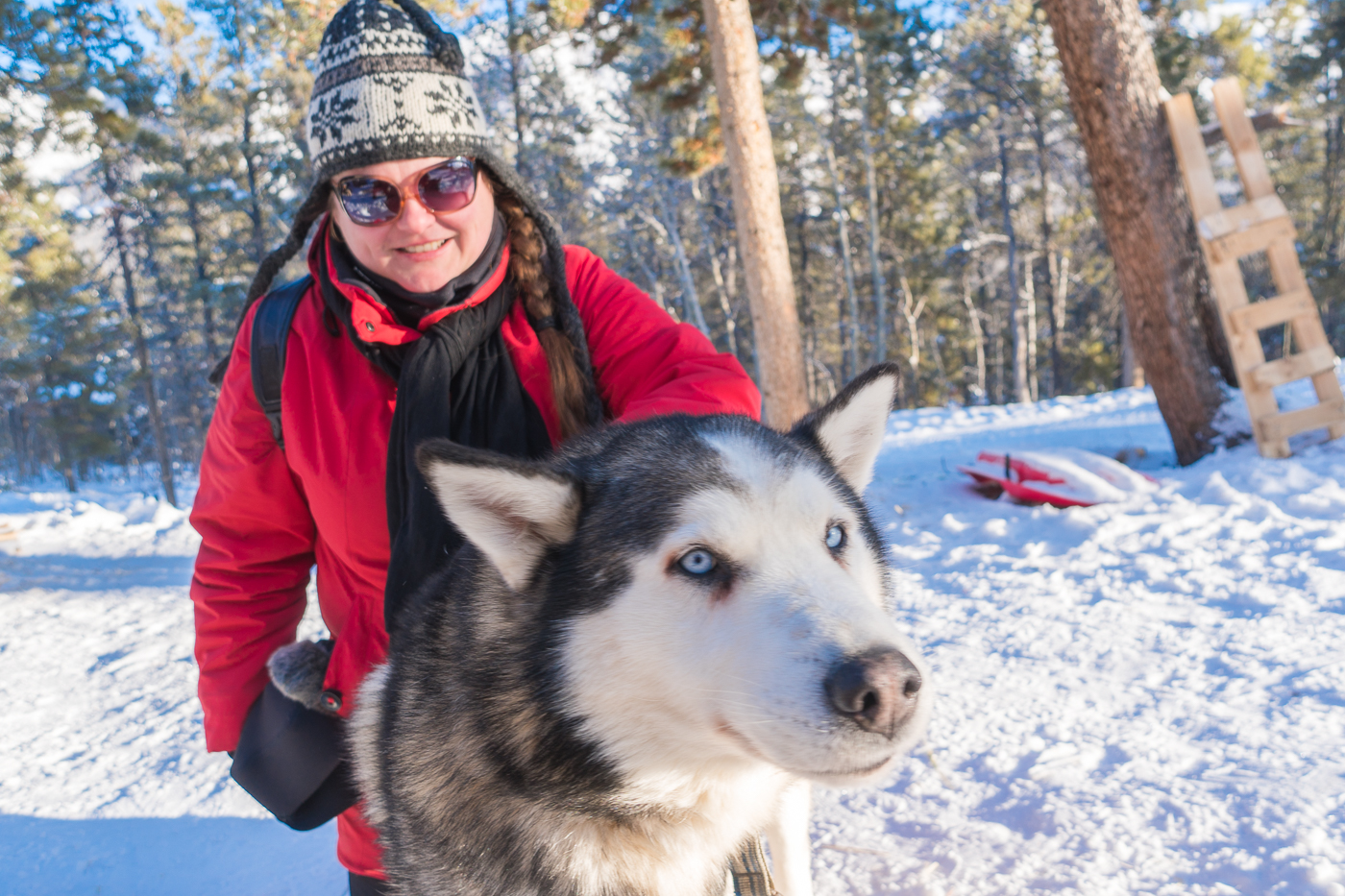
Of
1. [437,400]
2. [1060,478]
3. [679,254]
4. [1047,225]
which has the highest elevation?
[1047,225]

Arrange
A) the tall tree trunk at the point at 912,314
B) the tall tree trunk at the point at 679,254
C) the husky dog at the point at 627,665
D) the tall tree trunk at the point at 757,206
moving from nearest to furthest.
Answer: the husky dog at the point at 627,665 → the tall tree trunk at the point at 757,206 → the tall tree trunk at the point at 679,254 → the tall tree trunk at the point at 912,314

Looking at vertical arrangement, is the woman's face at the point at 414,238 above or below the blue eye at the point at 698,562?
above

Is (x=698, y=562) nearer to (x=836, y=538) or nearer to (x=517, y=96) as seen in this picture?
(x=836, y=538)

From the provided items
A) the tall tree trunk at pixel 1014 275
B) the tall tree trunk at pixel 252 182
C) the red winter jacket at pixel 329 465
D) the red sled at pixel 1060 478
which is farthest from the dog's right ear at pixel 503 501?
the tall tree trunk at pixel 252 182

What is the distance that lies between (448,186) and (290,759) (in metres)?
1.56

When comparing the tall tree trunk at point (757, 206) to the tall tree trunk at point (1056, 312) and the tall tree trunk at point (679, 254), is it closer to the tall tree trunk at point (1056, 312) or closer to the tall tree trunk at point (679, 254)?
the tall tree trunk at point (679, 254)

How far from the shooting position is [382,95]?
182 cm

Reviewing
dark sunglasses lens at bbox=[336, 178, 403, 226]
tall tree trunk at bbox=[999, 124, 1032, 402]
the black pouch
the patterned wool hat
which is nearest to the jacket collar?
dark sunglasses lens at bbox=[336, 178, 403, 226]

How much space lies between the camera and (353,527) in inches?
75.7

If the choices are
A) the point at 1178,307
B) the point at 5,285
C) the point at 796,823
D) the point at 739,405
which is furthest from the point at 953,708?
the point at 5,285

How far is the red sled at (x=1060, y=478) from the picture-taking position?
17.8ft

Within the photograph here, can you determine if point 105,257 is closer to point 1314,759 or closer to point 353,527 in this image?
point 353,527

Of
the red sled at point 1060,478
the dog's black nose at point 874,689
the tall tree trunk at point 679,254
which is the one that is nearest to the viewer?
the dog's black nose at point 874,689

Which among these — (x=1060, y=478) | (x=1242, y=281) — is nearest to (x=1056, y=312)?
(x=1242, y=281)
